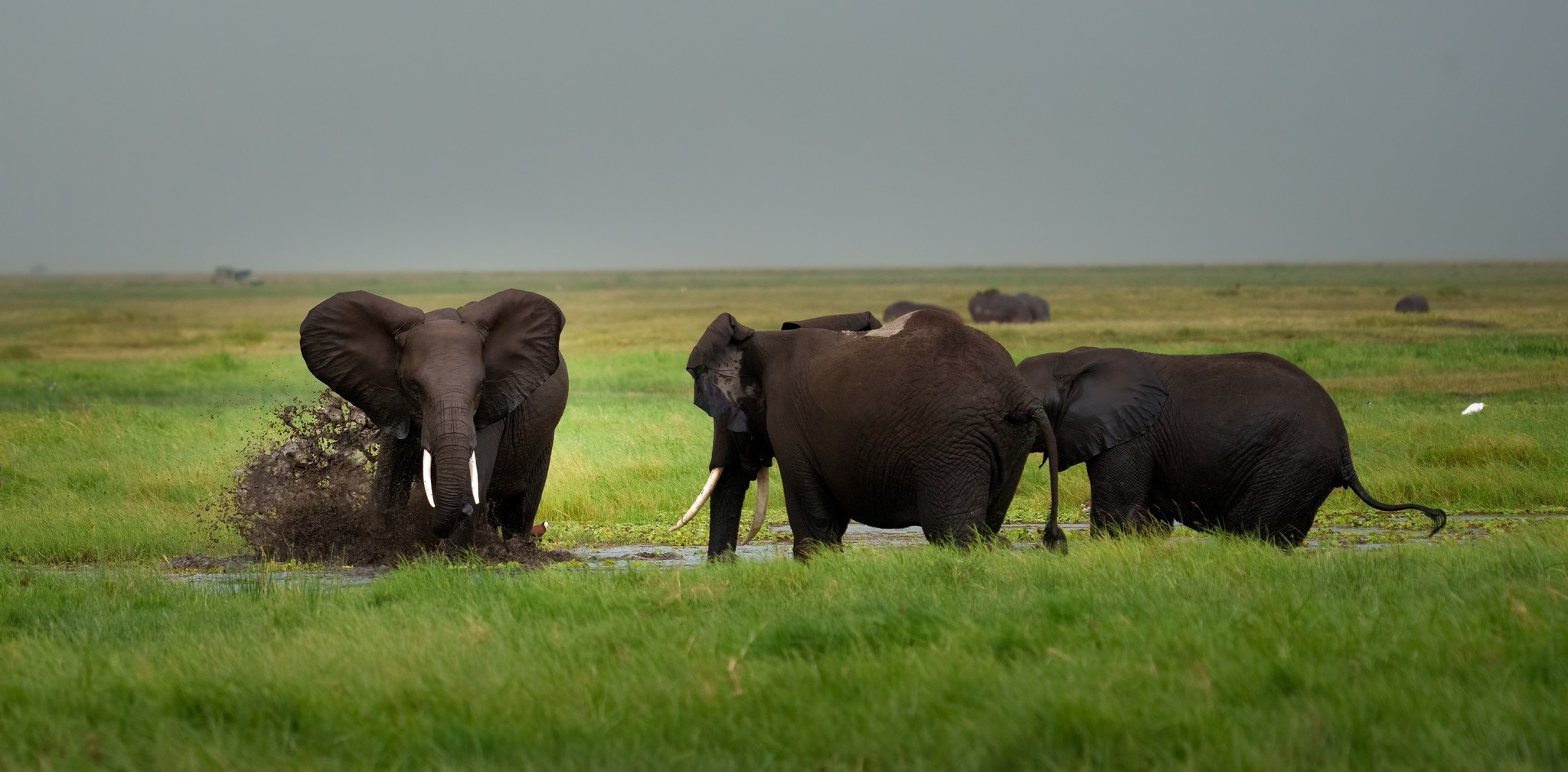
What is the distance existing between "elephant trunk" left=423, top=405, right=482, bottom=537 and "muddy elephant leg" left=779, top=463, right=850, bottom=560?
2090 mm

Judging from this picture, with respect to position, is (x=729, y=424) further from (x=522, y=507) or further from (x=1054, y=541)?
(x=522, y=507)

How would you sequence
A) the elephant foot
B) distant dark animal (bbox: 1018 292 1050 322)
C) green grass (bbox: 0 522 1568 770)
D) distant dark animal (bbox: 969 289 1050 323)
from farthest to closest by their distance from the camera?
distant dark animal (bbox: 1018 292 1050 322), distant dark animal (bbox: 969 289 1050 323), the elephant foot, green grass (bbox: 0 522 1568 770)

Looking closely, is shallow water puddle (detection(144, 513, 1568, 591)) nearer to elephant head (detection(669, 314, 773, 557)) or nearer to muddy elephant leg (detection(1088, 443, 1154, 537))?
elephant head (detection(669, 314, 773, 557))

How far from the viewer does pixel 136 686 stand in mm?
5633

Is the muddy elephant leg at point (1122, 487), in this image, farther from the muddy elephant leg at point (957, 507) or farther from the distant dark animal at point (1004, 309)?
the distant dark animal at point (1004, 309)

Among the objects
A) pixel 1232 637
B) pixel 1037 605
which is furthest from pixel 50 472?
pixel 1232 637

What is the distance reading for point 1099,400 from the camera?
32.9 feet

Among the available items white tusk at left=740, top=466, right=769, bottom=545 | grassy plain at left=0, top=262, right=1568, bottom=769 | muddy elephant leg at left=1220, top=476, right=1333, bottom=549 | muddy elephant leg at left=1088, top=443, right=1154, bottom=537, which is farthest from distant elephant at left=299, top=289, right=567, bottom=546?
muddy elephant leg at left=1220, top=476, right=1333, bottom=549

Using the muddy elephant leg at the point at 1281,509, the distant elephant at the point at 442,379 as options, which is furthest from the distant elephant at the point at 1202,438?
the distant elephant at the point at 442,379

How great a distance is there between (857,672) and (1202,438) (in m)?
5.17

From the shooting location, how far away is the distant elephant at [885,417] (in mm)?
8688

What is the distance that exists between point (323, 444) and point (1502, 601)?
30.8 feet

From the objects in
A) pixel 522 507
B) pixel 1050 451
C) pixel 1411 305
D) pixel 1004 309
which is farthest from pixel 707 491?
pixel 1411 305

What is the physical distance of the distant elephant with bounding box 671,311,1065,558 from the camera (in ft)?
28.5
